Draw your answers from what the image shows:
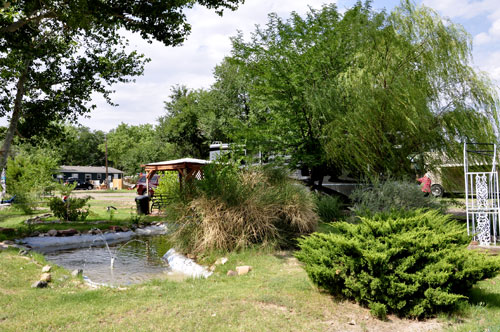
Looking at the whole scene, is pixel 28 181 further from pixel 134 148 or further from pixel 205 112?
pixel 134 148

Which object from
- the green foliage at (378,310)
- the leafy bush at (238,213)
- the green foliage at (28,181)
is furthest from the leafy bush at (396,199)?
the green foliage at (28,181)

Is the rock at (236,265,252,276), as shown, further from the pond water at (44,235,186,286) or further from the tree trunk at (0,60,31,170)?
the tree trunk at (0,60,31,170)

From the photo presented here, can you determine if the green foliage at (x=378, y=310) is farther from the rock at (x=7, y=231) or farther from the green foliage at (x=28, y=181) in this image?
the green foliage at (x=28, y=181)

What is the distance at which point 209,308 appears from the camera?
12.8ft

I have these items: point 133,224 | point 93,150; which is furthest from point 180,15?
point 93,150

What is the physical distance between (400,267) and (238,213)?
3760 mm

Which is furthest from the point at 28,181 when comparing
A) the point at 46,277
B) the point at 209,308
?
the point at 209,308

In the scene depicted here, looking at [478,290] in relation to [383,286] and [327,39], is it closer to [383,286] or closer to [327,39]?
[383,286]

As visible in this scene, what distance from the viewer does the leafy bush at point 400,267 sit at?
374 centimetres

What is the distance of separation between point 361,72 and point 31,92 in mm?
9755

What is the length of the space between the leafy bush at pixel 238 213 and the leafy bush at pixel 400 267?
286cm

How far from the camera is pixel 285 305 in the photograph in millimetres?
4008

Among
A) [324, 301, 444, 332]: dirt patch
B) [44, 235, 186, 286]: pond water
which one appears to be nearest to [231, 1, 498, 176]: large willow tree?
[44, 235, 186, 286]: pond water

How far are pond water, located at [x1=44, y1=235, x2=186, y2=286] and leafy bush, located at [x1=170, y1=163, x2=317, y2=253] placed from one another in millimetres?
894
